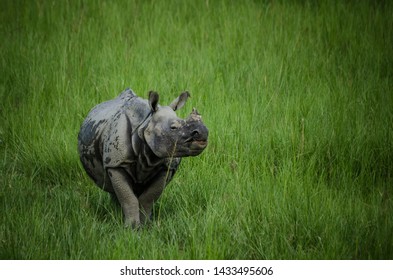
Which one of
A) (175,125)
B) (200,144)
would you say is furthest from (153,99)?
(200,144)

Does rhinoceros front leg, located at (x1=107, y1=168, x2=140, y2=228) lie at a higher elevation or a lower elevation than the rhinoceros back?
lower

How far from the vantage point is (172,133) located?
3.87 meters

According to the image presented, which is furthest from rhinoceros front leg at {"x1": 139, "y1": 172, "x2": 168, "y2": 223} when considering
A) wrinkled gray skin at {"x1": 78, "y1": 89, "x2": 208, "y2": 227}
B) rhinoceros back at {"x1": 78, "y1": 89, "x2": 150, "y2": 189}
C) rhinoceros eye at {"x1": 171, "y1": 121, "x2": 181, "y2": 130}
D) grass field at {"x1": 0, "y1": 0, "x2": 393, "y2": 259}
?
rhinoceros eye at {"x1": 171, "y1": 121, "x2": 181, "y2": 130}

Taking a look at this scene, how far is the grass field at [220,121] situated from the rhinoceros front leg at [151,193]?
12 cm

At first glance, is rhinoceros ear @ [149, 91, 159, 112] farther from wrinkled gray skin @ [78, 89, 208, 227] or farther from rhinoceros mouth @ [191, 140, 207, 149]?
rhinoceros mouth @ [191, 140, 207, 149]

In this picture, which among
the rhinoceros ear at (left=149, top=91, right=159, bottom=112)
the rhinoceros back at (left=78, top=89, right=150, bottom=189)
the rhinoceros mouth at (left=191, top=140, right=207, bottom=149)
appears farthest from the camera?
the rhinoceros back at (left=78, top=89, right=150, bottom=189)

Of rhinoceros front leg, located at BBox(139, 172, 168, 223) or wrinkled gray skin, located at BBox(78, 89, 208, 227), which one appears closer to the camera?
wrinkled gray skin, located at BBox(78, 89, 208, 227)

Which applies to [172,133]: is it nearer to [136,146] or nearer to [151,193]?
[136,146]

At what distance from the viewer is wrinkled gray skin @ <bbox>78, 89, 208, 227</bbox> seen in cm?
387

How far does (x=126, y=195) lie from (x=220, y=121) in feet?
5.23

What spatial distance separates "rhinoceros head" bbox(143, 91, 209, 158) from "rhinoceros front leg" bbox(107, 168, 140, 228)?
33 centimetres

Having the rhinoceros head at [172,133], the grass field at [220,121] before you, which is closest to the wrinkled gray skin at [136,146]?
the rhinoceros head at [172,133]

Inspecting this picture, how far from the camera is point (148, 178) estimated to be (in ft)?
14.1

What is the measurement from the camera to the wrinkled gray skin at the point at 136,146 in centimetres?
387
